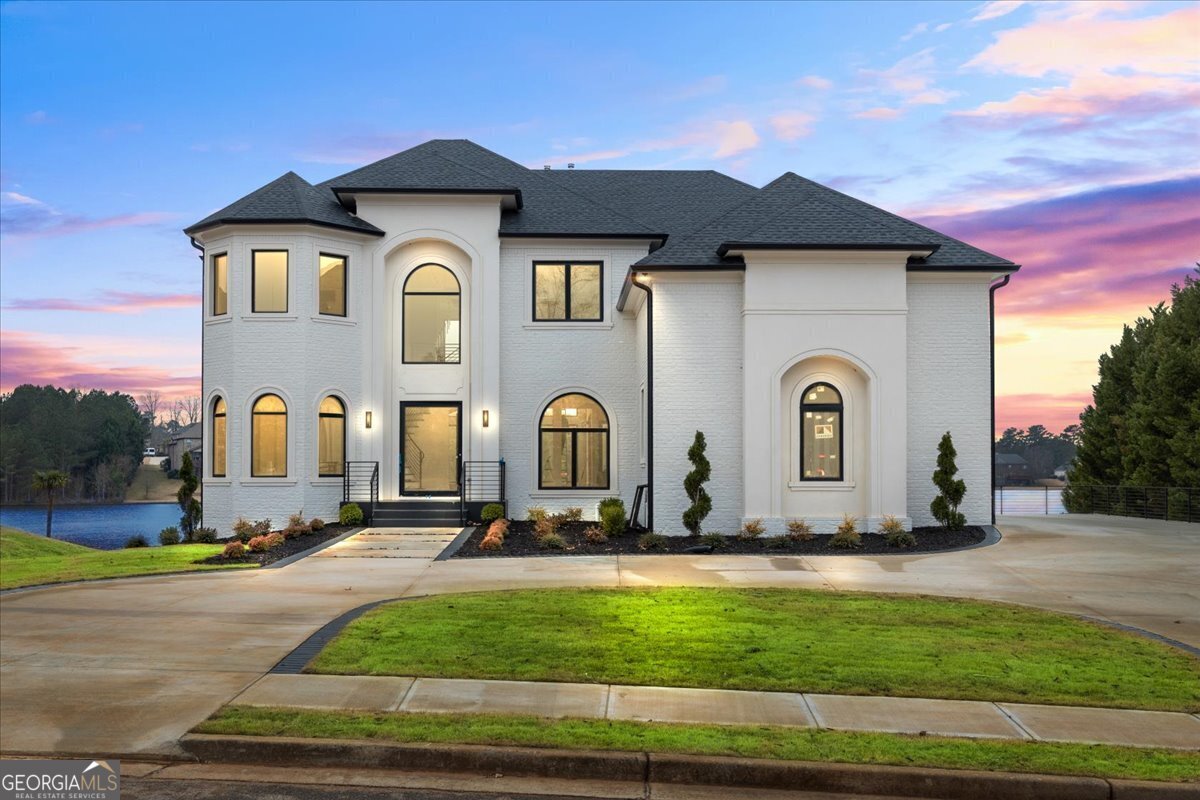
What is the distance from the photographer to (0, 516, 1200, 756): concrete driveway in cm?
834

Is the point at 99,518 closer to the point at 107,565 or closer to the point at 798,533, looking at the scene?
the point at 107,565

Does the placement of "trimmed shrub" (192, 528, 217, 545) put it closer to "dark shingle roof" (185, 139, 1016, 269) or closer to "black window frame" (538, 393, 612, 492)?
"dark shingle roof" (185, 139, 1016, 269)

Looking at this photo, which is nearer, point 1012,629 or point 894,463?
point 1012,629

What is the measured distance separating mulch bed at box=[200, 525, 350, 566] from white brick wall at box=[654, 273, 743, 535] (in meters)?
7.37

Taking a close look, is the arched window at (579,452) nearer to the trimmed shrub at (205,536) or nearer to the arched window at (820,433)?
the arched window at (820,433)

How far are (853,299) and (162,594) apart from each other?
1445cm

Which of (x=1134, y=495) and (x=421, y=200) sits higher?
(x=421, y=200)

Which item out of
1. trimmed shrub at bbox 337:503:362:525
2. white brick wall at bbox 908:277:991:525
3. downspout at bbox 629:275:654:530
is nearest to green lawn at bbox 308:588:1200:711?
downspout at bbox 629:275:654:530

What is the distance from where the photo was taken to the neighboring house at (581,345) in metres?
21.7

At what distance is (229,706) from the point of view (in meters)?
8.12

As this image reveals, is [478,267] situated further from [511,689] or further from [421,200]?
[511,689]

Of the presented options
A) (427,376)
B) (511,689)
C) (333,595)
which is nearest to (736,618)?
(511,689)

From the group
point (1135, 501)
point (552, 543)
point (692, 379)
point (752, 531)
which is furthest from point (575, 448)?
point (1135, 501)

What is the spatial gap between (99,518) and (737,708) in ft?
277
